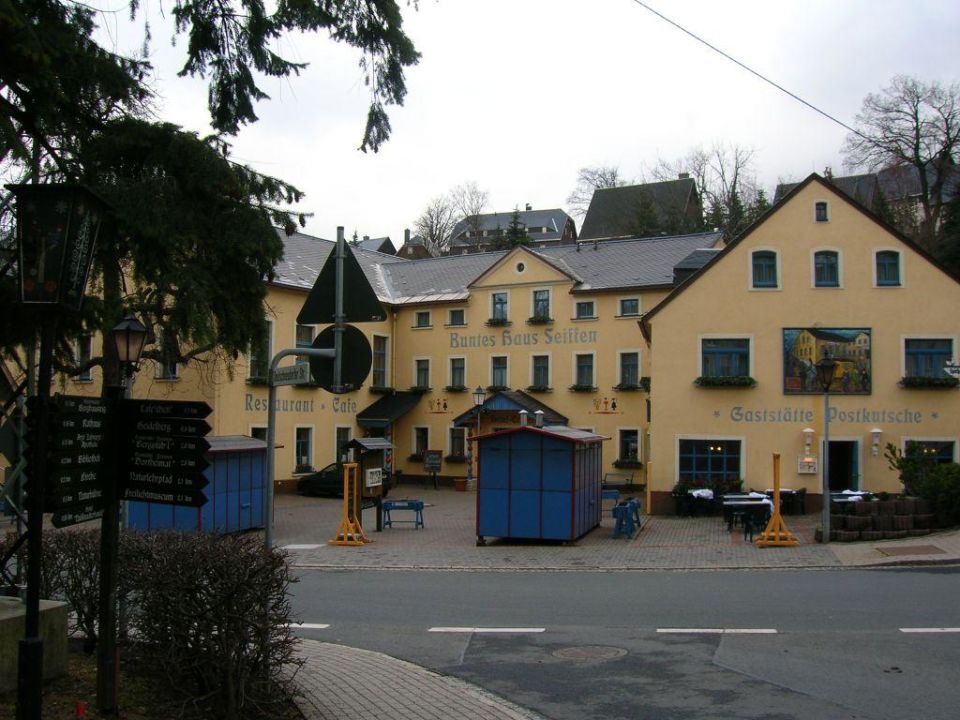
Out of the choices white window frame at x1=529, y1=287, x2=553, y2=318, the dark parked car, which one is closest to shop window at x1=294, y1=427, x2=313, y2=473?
the dark parked car

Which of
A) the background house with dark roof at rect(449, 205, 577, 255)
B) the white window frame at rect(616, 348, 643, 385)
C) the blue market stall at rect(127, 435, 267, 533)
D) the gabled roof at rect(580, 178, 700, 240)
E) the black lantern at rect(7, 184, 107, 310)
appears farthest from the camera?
the background house with dark roof at rect(449, 205, 577, 255)

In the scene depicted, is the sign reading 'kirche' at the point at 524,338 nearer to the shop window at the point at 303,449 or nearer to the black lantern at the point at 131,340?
the shop window at the point at 303,449

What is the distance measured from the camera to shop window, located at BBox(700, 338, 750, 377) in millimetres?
28344

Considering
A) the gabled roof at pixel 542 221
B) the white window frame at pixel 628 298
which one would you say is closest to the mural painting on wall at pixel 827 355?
the white window frame at pixel 628 298

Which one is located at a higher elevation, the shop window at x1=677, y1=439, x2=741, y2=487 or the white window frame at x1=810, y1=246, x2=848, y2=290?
the white window frame at x1=810, y1=246, x2=848, y2=290

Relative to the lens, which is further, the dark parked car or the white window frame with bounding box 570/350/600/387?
the white window frame with bounding box 570/350/600/387

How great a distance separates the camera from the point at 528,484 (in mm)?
21469

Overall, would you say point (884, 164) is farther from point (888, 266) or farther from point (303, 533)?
point (303, 533)

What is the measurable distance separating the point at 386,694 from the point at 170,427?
132 inches

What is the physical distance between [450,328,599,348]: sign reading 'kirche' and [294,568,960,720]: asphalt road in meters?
22.8

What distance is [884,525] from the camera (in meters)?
20.5

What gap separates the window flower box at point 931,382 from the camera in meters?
26.9

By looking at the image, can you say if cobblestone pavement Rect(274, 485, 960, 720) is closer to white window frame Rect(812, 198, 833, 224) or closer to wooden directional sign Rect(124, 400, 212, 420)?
wooden directional sign Rect(124, 400, 212, 420)

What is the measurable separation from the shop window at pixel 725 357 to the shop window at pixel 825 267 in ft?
8.95
